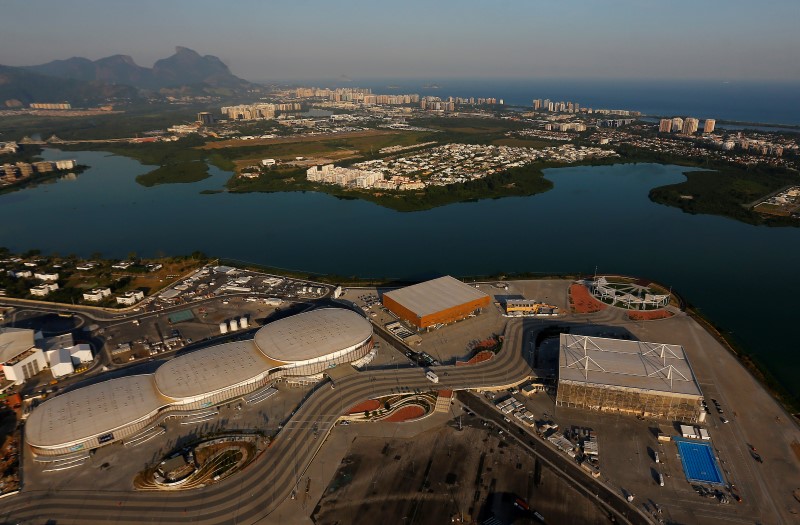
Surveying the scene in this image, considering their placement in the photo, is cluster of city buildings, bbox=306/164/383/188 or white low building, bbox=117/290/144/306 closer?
white low building, bbox=117/290/144/306

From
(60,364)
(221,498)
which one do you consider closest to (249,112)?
(60,364)

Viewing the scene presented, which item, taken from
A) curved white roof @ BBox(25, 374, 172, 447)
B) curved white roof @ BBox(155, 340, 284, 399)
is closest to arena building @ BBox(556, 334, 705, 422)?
curved white roof @ BBox(155, 340, 284, 399)

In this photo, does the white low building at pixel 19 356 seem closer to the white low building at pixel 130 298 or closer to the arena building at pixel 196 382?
the arena building at pixel 196 382

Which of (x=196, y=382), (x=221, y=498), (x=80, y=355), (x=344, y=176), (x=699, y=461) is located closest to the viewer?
(x=221, y=498)

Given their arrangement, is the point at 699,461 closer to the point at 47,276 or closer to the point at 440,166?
the point at 47,276

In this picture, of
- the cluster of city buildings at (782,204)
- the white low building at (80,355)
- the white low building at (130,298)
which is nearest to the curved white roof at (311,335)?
the white low building at (80,355)

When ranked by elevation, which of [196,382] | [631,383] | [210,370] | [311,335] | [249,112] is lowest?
[196,382]

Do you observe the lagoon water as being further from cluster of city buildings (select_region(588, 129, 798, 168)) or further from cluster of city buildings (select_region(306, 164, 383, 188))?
cluster of city buildings (select_region(588, 129, 798, 168))
